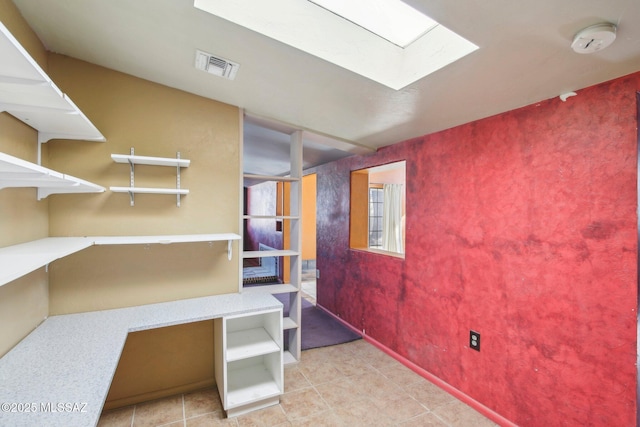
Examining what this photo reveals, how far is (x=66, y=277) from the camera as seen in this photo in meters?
1.94

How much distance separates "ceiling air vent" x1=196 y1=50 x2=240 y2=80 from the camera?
169 centimetres

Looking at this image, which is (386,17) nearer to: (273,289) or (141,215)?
(141,215)

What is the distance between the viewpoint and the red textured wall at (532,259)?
1445 millimetres

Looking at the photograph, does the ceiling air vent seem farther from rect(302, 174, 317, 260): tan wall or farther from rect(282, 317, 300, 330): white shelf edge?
rect(302, 174, 317, 260): tan wall

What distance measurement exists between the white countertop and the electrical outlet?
1413 mm

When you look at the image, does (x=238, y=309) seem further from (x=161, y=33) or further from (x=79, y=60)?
(x=79, y=60)

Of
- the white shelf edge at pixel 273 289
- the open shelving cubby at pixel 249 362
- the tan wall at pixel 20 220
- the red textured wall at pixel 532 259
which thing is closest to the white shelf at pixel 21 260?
the tan wall at pixel 20 220

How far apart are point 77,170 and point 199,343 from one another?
1.53m

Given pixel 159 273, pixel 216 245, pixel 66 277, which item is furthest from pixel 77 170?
pixel 216 245

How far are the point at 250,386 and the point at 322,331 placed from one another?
142 centimetres

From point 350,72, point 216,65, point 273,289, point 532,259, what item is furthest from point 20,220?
point 532,259

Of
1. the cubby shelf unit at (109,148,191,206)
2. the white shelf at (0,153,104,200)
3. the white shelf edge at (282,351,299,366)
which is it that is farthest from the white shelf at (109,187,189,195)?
the white shelf edge at (282,351,299,366)

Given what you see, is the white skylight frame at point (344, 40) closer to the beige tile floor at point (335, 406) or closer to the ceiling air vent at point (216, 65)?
the ceiling air vent at point (216, 65)

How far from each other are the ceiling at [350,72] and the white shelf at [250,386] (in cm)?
210
